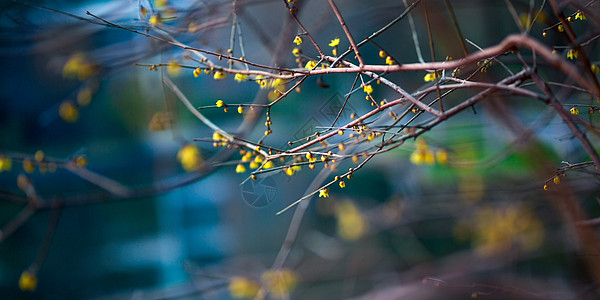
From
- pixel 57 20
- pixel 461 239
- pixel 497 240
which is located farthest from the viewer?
pixel 461 239

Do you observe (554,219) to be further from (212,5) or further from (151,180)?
(151,180)

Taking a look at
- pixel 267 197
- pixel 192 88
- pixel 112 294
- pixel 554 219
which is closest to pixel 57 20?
pixel 192 88

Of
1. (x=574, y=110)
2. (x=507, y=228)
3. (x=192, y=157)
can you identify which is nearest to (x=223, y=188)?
(x=192, y=157)

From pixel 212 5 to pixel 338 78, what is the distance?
40 centimetres

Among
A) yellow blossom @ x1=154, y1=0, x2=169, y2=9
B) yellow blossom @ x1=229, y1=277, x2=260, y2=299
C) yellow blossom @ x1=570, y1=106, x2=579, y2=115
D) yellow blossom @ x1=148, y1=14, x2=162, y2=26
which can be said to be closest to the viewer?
yellow blossom @ x1=570, y1=106, x2=579, y2=115

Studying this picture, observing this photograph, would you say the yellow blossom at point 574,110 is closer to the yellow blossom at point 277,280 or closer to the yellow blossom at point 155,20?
the yellow blossom at point 155,20

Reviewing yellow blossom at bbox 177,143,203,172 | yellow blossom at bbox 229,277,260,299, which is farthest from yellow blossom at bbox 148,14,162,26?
yellow blossom at bbox 229,277,260,299

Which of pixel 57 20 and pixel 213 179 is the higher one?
pixel 57 20

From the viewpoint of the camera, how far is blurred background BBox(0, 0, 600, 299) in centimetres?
139

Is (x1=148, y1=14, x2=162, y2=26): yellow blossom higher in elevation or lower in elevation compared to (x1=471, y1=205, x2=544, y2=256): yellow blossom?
higher

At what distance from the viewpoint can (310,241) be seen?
2010 millimetres

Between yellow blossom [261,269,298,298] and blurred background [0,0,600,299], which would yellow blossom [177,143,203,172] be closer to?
blurred background [0,0,600,299]

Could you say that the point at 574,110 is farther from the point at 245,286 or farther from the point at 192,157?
the point at 245,286

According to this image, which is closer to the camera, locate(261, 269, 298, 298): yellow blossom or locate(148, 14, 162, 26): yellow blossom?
locate(148, 14, 162, 26): yellow blossom
